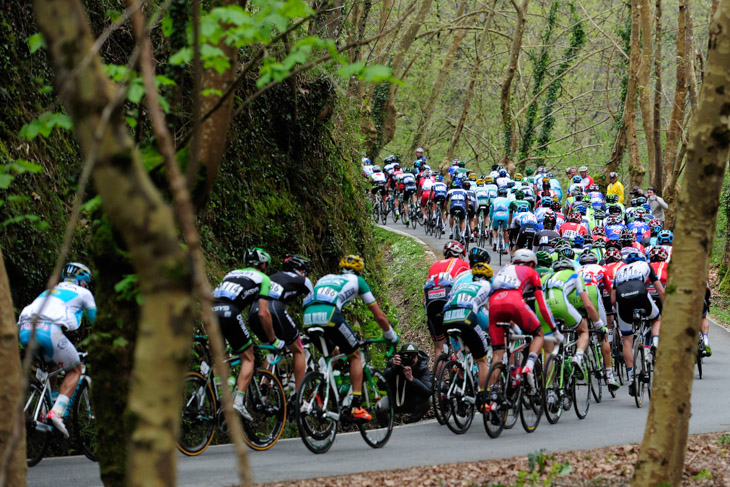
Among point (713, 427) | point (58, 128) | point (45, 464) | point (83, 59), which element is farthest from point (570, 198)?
point (83, 59)

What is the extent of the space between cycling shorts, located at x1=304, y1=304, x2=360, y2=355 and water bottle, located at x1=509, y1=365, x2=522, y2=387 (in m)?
2.28

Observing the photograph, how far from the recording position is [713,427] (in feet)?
42.3

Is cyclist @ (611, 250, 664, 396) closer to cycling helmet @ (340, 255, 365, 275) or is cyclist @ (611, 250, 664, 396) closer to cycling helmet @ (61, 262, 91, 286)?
cycling helmet @ (340, 255, 365, 275)

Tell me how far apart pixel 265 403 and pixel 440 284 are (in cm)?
416

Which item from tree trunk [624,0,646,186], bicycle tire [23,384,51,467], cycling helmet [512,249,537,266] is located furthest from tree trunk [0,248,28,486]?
tree trunk [624,0,646,186]

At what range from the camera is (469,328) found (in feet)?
40.0

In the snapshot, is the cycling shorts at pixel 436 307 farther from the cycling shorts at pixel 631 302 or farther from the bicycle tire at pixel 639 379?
the bicycle tire at pixel 639 379

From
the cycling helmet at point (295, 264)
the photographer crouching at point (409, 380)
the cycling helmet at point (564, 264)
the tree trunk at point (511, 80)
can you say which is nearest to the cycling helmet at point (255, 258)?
the cycling helmet at point (295, 264)

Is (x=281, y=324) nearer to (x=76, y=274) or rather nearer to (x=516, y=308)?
(x=76, y=274)

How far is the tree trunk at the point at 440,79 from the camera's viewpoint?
4469 cm

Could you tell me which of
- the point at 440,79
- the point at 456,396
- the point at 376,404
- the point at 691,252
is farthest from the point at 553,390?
the point at 440,79

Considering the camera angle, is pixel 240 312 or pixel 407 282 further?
pixel 407 282

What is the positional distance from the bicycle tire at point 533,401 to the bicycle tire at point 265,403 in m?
3.26

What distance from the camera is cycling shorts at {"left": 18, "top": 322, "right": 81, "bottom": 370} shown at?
10227mm
